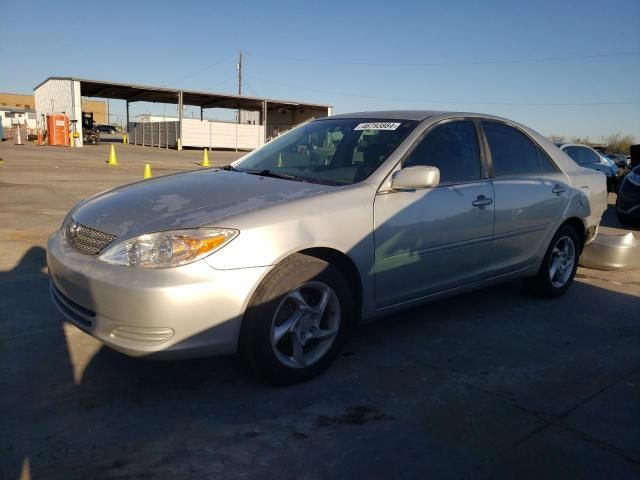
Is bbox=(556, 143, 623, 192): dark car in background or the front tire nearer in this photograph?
the front tire

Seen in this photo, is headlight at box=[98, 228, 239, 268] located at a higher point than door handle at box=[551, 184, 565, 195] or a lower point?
lower

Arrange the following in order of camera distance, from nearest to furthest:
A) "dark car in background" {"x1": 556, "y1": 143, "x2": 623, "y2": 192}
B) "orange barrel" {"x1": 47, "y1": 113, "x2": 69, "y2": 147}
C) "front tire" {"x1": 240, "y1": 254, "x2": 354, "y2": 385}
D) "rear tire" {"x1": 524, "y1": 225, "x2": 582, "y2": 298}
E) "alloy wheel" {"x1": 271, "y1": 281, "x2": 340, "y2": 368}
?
"front tire" {"x1": 240, "y1": 254, "x2": 354, "y2": 385}
"alloy wheel" {"x1": 271, "y1": 281, "x2": 340, "y2": 368}
"rear tire" {"x1": 524, "y1": 225, "x2": 582, "y2": 298}
"dark car in background" {"x1": 556, "y1": 143, "x2": 623, "y2": 192}
"orange barrel" {"x1": 47, "y1": 113, "x2": 69, "y2": 147}

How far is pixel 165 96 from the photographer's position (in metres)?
43.3

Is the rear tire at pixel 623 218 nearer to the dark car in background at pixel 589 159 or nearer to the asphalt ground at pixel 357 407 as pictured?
the dark car in background at pixel 589 159

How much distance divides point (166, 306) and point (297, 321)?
0.76 metres

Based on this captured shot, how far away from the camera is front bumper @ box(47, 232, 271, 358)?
247 centimetres

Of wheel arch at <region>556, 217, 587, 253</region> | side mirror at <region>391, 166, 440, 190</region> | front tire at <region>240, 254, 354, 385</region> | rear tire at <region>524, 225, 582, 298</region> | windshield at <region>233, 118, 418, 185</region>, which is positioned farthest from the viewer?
wheel arch at <region>556, 217, 587, 253</region>

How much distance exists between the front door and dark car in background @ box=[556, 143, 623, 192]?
11.1m

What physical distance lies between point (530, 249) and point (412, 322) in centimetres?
120

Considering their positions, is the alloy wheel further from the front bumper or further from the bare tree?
the bare tree

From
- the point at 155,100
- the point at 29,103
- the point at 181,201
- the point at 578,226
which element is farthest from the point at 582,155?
the point at 29,103

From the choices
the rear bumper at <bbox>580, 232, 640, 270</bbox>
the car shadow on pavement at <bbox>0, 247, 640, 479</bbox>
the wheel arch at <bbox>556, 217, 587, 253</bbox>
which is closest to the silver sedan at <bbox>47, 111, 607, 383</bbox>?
the wheel arch at <bbox>556, 217, 587, 253</bbox>

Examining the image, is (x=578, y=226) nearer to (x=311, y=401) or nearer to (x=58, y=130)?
(x=311, y=401)

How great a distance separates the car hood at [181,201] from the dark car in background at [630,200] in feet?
26.0
